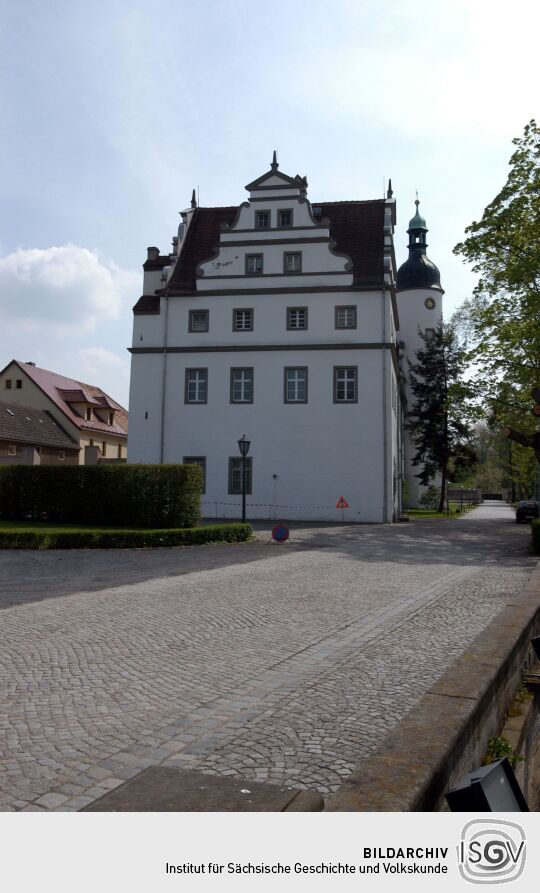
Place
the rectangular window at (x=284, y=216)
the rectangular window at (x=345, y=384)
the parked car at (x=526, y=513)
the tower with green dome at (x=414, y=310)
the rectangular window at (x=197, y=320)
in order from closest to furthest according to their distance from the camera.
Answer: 1. the rectangular window at (x=345, y=384)
2. the rectangular window at (x=284, y=216)
3. the rectangular window at (x=197, y=320)
4. the parked car at (x=526, y=513)
5. the tower with green dome at (x=414, y=310)

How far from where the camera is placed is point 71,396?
57312 mm

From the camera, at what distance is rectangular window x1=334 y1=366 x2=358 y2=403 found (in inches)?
1334

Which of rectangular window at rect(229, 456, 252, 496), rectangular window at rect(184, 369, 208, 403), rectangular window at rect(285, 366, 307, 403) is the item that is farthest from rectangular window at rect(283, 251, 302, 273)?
rectangular window at rect(229, 456, 252, 496)

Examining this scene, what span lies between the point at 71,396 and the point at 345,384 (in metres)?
30.6

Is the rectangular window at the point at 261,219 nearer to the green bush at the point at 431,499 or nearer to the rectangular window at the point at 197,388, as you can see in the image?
the rectangular window at the point at 197,388

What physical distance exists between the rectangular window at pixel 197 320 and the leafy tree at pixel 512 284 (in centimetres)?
1330

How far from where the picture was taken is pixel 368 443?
109ft

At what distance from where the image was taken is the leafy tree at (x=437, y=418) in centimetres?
5275

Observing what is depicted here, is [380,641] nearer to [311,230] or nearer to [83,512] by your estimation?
[83,512]

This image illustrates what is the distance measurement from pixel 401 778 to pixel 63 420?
179 feet

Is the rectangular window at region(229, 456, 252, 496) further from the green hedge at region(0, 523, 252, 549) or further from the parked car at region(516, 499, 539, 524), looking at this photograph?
the parked car at region(516, 499, 539, 524)
